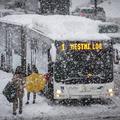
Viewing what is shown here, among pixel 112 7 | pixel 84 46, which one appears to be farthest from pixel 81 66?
pixel 112 7

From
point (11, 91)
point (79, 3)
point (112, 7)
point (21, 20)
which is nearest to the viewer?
point (11, 91)

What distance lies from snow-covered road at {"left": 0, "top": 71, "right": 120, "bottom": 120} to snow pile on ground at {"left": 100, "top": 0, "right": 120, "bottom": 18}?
129ft

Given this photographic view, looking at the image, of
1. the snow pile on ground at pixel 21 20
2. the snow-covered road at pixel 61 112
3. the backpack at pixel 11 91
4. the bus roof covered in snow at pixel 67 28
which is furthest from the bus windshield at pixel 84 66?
the snow pile on ground at pixel 21 20

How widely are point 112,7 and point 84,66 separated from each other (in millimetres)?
43413

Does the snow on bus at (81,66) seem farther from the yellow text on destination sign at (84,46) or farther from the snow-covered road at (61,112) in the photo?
the snow-covered road at (61,112)

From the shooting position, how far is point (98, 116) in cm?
1766

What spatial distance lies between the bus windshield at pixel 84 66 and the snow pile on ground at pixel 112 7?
128 ft

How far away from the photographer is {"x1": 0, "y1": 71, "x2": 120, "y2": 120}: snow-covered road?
17.6 m

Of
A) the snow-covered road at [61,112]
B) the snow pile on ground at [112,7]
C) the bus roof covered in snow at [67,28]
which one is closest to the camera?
the snow-covered road at [61,112]

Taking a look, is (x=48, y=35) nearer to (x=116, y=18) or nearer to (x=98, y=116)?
(x=98, y=116)

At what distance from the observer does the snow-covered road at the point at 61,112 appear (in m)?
17.6

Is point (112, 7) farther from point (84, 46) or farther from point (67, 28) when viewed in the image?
point (84, 46)

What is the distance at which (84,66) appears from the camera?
750 inches

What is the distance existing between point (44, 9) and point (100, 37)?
27517 millimetres
